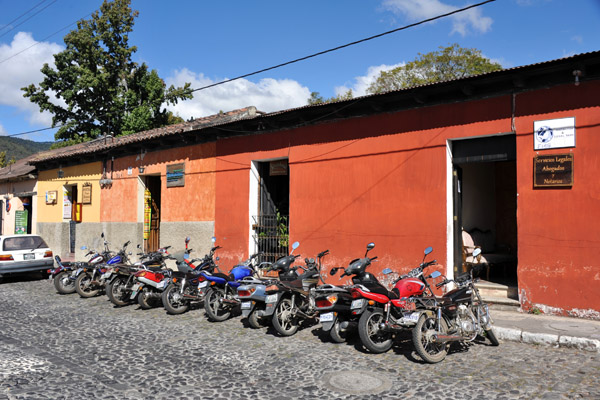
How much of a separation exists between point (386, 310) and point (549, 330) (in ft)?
7.95

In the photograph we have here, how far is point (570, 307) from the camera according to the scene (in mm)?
7258

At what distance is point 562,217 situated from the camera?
24.3ft

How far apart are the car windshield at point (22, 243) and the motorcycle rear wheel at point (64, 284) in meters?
3.34

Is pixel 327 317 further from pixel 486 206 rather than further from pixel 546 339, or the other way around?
pixel 486 206

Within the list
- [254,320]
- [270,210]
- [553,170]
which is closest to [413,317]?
[254,320]

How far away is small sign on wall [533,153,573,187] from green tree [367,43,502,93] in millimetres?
20780

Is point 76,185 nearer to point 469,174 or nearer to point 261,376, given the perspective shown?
point 469,174

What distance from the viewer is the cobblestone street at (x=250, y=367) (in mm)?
4488

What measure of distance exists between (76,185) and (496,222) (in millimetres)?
16632

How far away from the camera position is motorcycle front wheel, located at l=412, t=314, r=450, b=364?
534 centimetres

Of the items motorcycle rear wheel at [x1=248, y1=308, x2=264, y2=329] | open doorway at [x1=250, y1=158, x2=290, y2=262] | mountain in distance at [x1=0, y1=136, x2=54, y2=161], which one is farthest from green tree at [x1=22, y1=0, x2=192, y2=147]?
mountain in distance at [x1=0, y1=136, x2=54, y2=161]

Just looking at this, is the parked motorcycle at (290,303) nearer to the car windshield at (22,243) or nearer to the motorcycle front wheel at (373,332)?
the motorcycle front wheel at (373,332)

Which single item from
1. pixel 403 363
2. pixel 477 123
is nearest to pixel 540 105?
pixel 477 123

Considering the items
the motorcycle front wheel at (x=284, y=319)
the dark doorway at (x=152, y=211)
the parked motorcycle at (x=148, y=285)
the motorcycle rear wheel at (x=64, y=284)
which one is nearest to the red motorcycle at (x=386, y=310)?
the motorcycle front wheel at (x=284, y=319)
